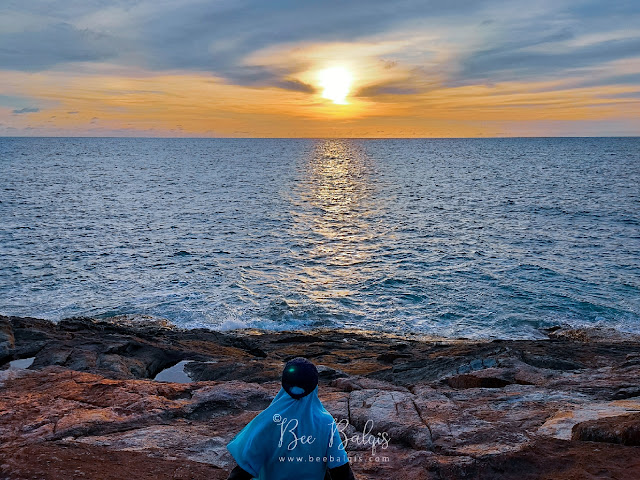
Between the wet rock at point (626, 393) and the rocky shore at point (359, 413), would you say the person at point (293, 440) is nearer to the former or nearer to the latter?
the rocky shore at point (359, 413)

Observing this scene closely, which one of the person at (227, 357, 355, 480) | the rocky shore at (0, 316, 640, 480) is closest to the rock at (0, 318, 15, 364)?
the rocky shore at (0, 316, 640, 480)

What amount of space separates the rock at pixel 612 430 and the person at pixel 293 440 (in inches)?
207

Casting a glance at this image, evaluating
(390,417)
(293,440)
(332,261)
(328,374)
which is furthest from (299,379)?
(332,261)

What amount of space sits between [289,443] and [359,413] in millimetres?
5746

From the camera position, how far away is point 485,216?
199ft

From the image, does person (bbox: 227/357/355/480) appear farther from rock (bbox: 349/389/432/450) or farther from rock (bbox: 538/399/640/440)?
rock (bbox: 538/399/640/440)

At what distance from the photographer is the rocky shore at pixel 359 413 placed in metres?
7.38

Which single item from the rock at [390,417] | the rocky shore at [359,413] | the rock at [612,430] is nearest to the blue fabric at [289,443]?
the rocky shore at [359,413]

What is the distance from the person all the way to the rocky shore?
3375 mm

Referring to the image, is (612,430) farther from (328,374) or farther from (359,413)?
(328,374)

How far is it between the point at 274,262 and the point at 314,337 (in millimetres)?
16633

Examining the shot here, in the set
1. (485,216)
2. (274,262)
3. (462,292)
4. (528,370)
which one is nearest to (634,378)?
(528,370)

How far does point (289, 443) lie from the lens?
4473mm

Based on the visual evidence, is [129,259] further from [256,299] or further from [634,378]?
[634,378]
